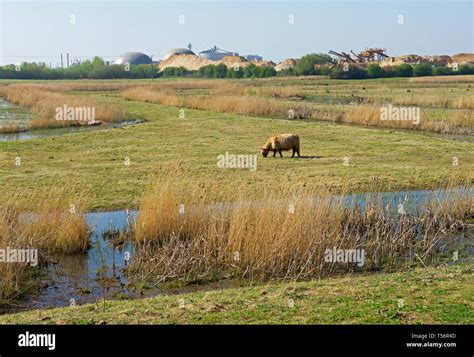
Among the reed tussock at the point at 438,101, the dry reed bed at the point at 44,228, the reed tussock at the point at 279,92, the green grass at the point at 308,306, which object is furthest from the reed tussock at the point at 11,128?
the reed tussock at the point at 438,101

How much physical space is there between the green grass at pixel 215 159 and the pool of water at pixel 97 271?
2.05 meters

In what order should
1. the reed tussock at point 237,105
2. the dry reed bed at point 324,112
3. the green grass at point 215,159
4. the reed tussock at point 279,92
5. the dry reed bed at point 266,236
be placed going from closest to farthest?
the dry reed bed at point 266,236, the green grass at point 215,159, the dry reed bed at point 324,112, the reed tussock at point 237,105, the reed tussock at point 279,92

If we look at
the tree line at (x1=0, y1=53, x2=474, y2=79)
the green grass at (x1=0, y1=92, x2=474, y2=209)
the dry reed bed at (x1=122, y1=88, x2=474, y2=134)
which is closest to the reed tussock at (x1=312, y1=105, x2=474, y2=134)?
the dry reed bed at (x1=122, y1=88, x2=474, y2=134)

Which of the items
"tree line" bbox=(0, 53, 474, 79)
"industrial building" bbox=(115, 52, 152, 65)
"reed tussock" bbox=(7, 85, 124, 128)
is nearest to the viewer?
"reed tussock" bbox=(7, 85, 124, 128)

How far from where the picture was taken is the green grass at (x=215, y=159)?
49.3 feet

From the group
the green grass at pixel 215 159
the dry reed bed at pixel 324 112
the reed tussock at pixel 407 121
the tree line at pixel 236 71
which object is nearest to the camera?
the green grass at pixel 215 159

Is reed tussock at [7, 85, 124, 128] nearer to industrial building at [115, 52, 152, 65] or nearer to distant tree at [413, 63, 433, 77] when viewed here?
distant tree at [413, 63, 433, 77]

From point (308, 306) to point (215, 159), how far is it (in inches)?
493

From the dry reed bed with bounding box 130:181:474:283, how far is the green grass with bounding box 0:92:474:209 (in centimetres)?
176

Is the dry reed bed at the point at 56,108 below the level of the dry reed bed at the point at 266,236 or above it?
above

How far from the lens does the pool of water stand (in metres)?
8.36

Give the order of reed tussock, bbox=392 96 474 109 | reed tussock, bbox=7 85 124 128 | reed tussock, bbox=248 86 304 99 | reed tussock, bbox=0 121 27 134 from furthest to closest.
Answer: reed tussock, bbox=248 86 304 99 → reed tussock, bbox=392 96 474 109 → reed tussock, bbox=7 85 124 128 → reed tussock, bbox=0 121 27 134

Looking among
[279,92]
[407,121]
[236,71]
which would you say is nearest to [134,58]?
[236,71]

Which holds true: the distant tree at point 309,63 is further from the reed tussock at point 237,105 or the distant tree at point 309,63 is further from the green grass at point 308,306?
the green grass at point 308,306
